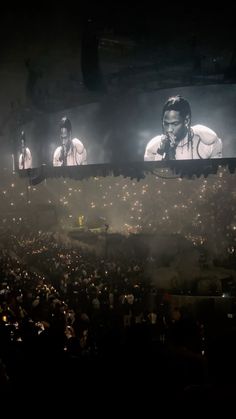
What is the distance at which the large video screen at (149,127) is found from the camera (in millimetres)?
9602

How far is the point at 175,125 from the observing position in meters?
10.1

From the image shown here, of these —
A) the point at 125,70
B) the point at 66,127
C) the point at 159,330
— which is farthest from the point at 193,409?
the point at 66,127

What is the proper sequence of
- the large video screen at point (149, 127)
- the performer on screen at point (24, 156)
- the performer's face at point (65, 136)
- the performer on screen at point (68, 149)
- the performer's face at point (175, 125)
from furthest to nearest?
the performer on screen at point (24, 156) → the performer's face at point (65, 136) → the performer on screen at point (68, 149) → the performer's face at point (175, 125) → the large video screen at point (149, 127)

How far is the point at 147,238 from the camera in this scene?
802 inches

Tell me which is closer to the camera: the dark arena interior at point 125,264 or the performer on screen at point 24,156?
the dark arena interior at point 125,264

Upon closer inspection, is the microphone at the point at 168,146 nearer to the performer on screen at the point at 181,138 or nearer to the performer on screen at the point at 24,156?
the performer on screen at the point at 181,138

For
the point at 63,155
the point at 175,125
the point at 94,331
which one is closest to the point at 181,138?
the point at 175,125

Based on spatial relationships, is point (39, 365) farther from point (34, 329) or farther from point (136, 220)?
point (136, 220)

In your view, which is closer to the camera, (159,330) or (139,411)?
(139,411)

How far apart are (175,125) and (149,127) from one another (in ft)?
2.50

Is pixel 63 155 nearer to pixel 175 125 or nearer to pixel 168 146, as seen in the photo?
pixel 168 146

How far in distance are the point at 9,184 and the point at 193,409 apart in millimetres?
38379

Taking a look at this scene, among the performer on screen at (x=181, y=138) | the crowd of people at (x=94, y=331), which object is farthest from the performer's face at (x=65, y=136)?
the crowd of people at (x=94, y=331)

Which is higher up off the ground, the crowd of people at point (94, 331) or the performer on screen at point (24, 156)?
the performer on screen at point (24, 156)
